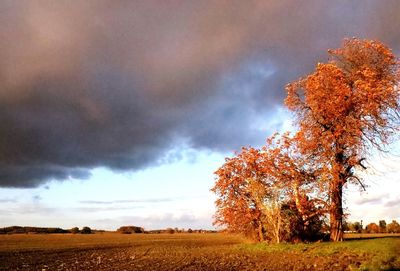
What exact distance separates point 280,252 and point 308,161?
10.8m

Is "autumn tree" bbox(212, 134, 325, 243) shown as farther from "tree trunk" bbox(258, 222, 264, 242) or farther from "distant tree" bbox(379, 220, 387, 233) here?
"distant tree" bbox(379, 220, 387, 233)

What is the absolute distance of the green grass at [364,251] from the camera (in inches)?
1007

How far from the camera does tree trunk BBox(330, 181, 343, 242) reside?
136 feet

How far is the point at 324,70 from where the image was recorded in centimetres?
4212

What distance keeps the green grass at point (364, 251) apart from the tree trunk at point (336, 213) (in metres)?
5.19

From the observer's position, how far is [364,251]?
103 ft

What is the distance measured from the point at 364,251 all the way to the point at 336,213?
10.4 metres

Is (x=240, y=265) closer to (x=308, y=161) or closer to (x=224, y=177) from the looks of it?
(x=308, y=161)

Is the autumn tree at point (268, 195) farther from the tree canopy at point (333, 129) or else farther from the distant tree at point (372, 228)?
the distant tree at point (372, 228)

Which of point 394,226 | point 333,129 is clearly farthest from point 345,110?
point 394,226

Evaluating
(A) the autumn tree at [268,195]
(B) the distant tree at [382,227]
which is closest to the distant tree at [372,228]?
(B) the distant tree at [382,227]

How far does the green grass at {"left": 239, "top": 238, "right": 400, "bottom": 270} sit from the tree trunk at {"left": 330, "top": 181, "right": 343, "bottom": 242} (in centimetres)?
519

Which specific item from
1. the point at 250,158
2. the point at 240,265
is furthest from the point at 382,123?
the point at 240,265

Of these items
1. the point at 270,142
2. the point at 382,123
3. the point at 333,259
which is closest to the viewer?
the point at 333,259
